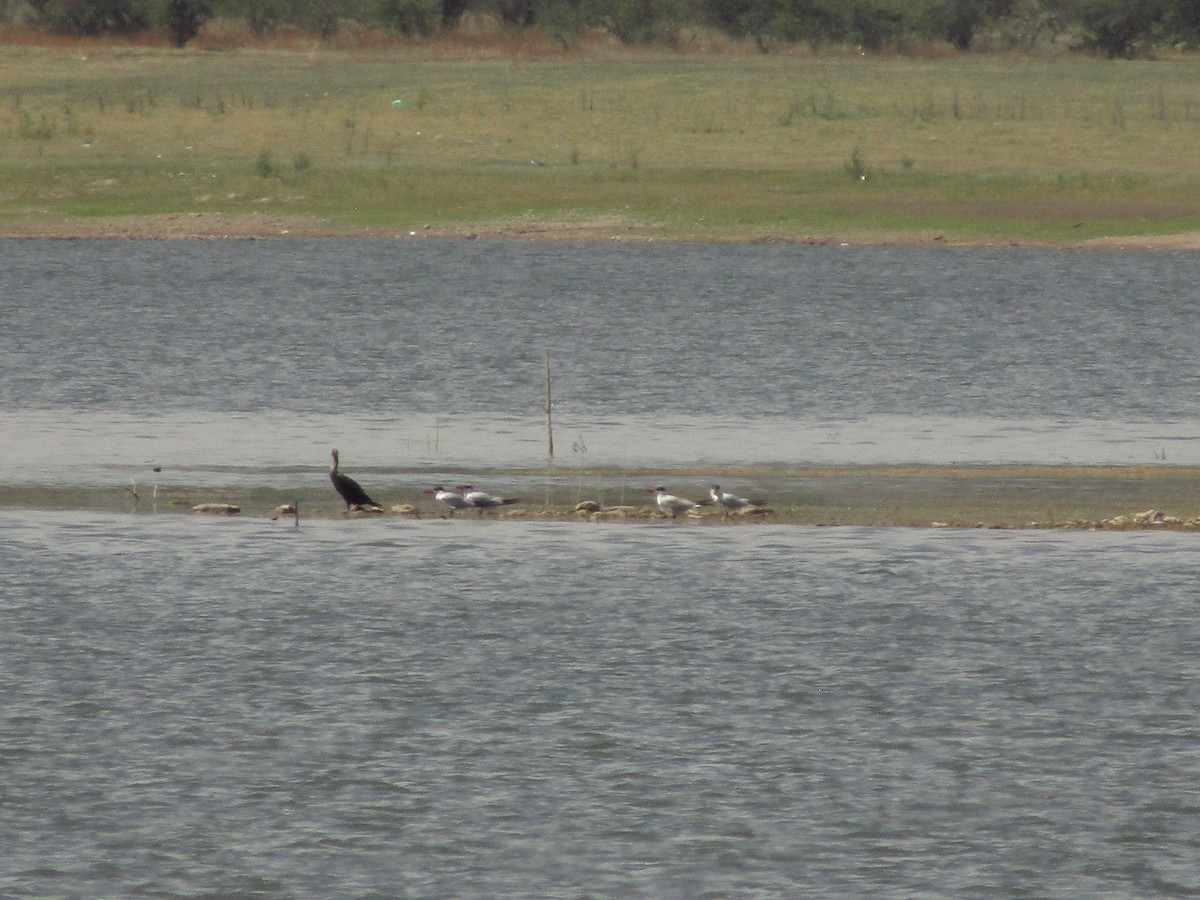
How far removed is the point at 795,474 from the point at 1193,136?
38.1 metres

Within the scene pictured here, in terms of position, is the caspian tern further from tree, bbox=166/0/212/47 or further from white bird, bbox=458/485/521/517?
tree, bbox=166/0/212/47

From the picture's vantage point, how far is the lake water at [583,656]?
41.8 ft

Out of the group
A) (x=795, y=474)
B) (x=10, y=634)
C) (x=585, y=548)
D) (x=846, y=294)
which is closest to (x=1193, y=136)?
(x=846, y=294)

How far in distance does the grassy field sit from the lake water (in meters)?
18.9

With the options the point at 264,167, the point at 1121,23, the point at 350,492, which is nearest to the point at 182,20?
the point at 264,167

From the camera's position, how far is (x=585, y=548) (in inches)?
826

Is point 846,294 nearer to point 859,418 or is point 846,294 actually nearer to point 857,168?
point 857,168

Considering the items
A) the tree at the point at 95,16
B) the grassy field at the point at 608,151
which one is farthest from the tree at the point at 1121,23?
the tree at the point at 95,16

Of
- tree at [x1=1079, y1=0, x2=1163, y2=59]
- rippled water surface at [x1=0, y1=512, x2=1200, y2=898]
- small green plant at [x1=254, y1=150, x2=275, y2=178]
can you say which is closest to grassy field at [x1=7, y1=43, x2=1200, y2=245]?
small green plant at [x1=254, y1=150, x2=275, y2=178]

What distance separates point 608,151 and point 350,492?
125ft

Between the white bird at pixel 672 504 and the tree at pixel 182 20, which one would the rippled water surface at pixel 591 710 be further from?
the tree at pixel 182 20

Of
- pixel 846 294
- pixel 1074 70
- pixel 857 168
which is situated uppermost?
pixel 1074 70

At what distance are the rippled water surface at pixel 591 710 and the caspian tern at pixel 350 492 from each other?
34cm

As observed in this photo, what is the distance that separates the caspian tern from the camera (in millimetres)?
21969
